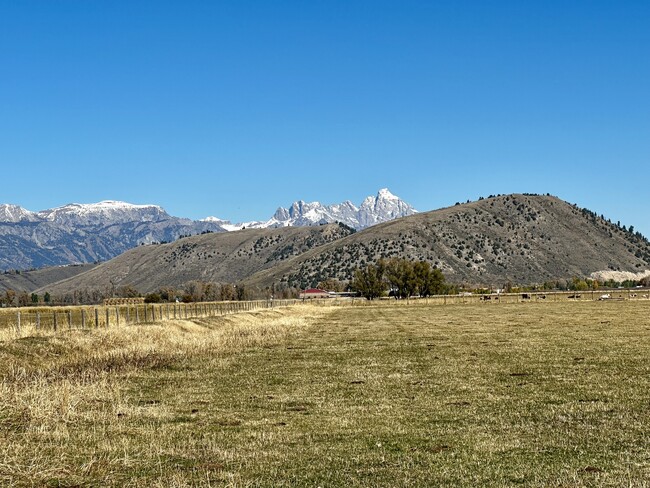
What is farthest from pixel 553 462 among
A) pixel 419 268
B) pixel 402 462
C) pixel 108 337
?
pixel 419 268

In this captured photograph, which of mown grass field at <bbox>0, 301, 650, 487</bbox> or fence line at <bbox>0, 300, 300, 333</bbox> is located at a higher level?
fence line at <bbox>0, 300, 300, 333</bbox>

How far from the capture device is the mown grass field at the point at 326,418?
12.4 meters

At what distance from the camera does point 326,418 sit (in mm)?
17906

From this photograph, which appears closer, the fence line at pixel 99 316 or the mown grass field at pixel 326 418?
the mown grass field at pixel 326 418

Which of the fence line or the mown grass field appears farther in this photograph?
the fence line

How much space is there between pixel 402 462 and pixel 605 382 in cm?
1160

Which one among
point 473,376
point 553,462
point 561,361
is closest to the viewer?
point 553,462

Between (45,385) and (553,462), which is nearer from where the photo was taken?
(553,462)

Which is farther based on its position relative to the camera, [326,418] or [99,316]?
[99,316]

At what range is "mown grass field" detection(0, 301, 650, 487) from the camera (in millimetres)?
12438

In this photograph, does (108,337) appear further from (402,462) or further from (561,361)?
(402,462)

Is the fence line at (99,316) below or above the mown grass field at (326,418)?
above

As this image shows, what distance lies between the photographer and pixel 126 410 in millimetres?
18875

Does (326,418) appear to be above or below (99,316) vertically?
below
